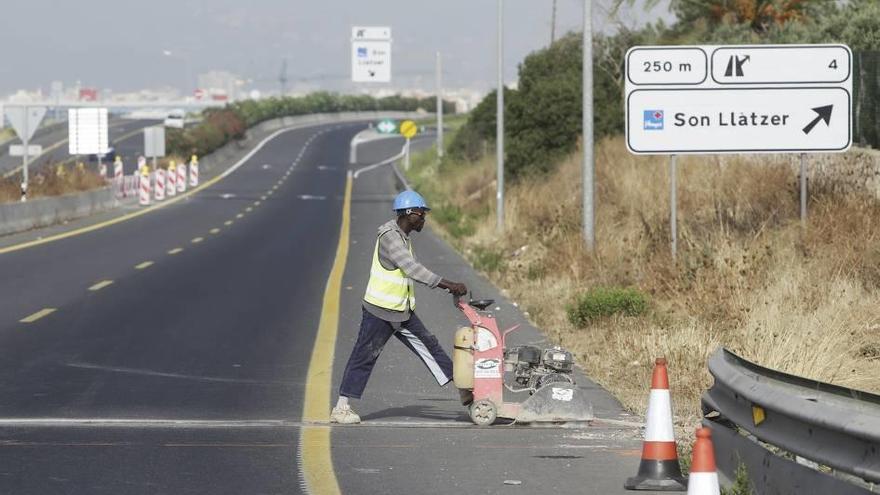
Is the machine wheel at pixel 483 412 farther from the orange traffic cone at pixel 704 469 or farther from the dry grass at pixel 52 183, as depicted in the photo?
the dry grass at pixel 52 183

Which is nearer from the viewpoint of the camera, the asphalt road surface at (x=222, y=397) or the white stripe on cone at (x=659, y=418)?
the white stripe on cone at (x=659, y=418)

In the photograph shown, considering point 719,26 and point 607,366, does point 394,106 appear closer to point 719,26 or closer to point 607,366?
point 719,26

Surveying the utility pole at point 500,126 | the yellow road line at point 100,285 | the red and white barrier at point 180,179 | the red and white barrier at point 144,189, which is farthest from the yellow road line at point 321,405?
the red and white barrier at point 180,179

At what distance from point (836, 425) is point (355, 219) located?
1593 inches

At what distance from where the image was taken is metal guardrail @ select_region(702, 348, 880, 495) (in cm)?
692

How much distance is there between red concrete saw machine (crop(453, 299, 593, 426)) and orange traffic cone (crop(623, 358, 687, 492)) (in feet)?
8.86

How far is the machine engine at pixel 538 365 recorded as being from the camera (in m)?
11.8

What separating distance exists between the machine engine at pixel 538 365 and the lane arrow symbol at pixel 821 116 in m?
10.1

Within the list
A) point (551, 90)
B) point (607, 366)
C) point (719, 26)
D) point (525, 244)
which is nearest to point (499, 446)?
point (607, 366)

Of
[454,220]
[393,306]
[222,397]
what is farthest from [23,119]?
[393,306]

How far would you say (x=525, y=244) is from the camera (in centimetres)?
3066

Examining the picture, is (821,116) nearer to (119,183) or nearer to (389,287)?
(389,287)

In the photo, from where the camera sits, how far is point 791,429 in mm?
7750

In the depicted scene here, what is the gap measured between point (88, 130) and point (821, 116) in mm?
64063
